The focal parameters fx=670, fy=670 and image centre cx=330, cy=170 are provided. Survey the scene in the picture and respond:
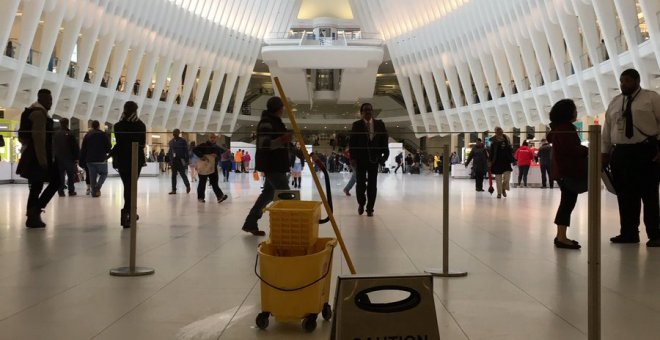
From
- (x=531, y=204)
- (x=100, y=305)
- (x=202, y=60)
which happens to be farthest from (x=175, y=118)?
(x=100, y=305)

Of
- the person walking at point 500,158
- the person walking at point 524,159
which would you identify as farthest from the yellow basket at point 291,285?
the person walking at point 524,159

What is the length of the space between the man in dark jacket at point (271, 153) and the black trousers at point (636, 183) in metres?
3.59

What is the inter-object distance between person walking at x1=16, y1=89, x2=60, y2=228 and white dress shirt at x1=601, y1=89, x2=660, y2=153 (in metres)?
6.48

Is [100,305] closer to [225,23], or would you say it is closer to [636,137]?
[636,137]

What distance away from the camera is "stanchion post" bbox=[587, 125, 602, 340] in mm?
3088

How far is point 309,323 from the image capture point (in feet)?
11.8

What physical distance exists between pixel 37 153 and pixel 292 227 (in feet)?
17.6

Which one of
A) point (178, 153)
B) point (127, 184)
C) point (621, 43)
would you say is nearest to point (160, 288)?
point (127, 184)

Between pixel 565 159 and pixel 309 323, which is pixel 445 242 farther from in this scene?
pixel 565 159

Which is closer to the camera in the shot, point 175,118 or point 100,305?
point 100,305

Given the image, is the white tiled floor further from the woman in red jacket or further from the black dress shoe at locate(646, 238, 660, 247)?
the woman in red jacket

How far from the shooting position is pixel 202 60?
145 feet

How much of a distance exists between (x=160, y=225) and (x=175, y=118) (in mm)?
38005

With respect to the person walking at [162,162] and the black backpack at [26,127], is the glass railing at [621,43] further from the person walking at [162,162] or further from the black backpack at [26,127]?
the person walking at [162,162]
